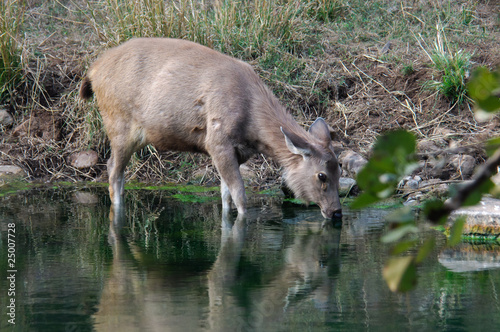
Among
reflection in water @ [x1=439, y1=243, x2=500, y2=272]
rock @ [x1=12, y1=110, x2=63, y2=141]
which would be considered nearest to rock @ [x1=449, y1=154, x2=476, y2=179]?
reflection in water @ [x1=439, y1=243, x2=500, y2=272]

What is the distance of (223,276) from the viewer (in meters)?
4.75

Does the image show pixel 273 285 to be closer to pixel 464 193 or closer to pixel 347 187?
pixel 464 193

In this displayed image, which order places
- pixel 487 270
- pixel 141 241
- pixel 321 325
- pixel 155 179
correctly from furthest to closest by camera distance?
1. pixel 155 179
2. pixel 141 241
3. pixel 487 270
4. pixel 321 325

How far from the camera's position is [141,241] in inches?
231

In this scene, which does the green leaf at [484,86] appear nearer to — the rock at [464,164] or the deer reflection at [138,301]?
the deer reflection at [138,301]

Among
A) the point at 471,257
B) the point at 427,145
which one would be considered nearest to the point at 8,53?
the point at 427,145

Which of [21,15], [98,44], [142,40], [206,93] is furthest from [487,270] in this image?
[21,15]

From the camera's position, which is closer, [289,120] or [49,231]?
[49,231]

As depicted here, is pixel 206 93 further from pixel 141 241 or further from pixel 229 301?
pixel 229 301

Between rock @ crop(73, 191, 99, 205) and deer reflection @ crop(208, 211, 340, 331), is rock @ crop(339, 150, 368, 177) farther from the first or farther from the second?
rock @ crop(73, 191, 99, 205)

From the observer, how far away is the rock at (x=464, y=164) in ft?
27.3

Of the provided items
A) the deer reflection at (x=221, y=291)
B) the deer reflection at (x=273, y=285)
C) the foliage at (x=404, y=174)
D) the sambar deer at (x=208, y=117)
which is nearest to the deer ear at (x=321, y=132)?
the sambar deer at (x=208, y=117)

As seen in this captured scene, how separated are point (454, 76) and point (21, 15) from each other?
698 centimetres

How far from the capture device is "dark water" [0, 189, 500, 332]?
378 cm
